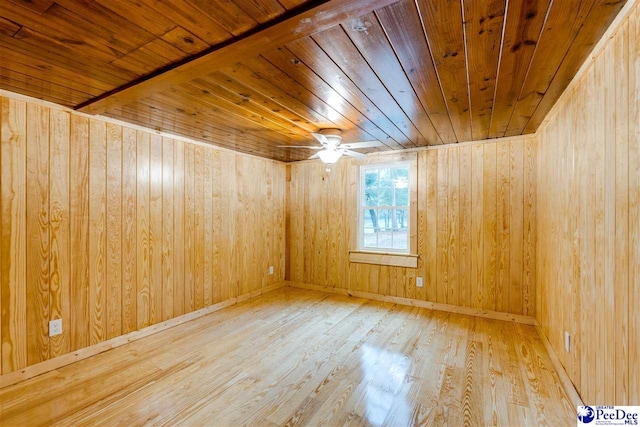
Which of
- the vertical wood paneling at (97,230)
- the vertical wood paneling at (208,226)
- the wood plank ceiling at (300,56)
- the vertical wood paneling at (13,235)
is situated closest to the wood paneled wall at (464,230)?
the wood plank ceiling at (300,56)

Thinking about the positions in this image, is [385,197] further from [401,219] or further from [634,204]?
[634,204]

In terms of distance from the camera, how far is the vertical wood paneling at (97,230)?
8.48 feet

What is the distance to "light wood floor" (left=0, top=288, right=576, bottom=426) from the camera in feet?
5.98

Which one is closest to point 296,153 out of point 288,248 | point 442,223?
point 288,248

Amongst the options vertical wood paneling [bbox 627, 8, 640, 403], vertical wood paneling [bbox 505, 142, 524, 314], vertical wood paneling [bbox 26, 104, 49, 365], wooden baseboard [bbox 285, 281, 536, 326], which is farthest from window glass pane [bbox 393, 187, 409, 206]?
vertical wood paneling [bbox 26, 104, 49, 365]

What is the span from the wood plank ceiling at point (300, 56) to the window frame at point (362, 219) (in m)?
1.35

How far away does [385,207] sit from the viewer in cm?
419

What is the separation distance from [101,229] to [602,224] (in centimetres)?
367

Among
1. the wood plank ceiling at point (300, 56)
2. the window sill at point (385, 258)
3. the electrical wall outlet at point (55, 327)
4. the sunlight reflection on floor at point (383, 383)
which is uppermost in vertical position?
the wood plank ceiling at point (300, 56)

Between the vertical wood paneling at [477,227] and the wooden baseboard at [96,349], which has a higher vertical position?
the vertical wood paneling at [477,227]

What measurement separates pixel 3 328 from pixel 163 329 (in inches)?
50.5

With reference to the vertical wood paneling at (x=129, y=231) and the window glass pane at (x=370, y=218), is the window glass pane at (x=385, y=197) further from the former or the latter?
the vertical wood paneling at (x=129, y=231)

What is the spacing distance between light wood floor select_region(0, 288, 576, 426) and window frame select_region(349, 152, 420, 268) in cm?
95

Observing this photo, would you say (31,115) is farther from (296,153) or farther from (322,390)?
(322,390)
